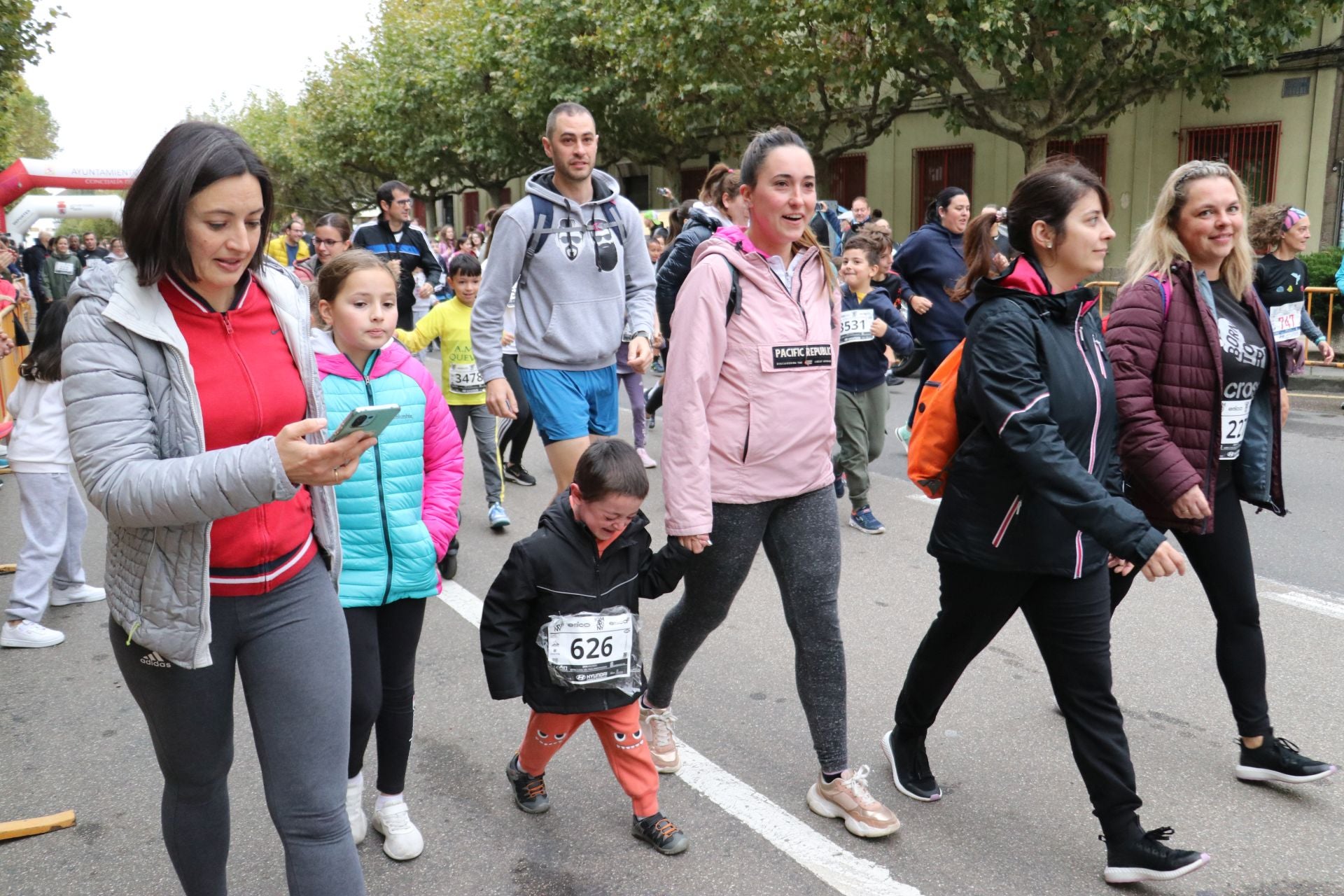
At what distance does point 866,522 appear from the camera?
6.78 m

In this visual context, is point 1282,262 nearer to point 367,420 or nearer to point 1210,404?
point 1210,404

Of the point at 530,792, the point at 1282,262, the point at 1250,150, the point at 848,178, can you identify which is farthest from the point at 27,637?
the point at 848,178

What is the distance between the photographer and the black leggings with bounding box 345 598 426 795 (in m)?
3.02

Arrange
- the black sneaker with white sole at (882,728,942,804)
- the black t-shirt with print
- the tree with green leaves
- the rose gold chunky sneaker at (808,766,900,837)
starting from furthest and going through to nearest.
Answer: the tree with green leaves → the black sneaker with white sole at (882,728,942,804) → the black t-shirt with print → the rose gold chunky sneaker at (808,766,900,837)

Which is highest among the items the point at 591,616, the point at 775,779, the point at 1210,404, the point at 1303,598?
the point at 1210,404

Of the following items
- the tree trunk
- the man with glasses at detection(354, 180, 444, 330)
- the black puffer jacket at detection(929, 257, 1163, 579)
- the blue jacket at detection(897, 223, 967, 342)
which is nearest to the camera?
the black puffer jacket at detection(929, 257, 1163, 579)

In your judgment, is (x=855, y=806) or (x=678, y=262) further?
(x=678, y=262)

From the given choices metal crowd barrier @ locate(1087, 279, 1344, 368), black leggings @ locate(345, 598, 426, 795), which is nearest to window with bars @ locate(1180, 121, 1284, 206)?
metal crowd barrier @ locate(1087, 279, 1344, 368)

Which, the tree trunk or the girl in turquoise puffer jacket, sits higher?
the tree trunk

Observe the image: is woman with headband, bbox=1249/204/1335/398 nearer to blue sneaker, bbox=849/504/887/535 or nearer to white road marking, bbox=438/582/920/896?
blue sneaker, bbox=849/504/887/535

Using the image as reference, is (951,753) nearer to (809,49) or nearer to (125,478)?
(125,478)

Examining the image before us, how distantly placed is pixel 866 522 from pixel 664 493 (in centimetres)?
390

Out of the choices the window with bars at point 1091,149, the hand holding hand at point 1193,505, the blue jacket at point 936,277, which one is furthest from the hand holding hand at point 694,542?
the window with bars at point 1091,149

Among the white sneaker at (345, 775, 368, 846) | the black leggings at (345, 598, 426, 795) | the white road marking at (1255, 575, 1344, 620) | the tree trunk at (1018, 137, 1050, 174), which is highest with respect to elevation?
the tree trunk at (1018, 137, 1050, 174)
